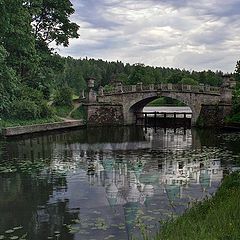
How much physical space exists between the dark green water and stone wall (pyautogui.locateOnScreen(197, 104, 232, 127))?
1324cm

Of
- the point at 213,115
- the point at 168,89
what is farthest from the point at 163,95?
the point at 213,115

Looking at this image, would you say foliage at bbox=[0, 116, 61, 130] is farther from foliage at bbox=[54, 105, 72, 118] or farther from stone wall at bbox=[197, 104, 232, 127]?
stone wall at bbox=[197, 104, 232, 127]

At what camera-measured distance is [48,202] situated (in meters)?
13.8

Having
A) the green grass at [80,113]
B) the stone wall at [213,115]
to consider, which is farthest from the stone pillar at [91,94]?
the stone wall at [213,115]

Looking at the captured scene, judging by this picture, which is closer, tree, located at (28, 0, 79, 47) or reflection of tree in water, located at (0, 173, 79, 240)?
reflection of tree in water, located at (0, 173, 79, 240)

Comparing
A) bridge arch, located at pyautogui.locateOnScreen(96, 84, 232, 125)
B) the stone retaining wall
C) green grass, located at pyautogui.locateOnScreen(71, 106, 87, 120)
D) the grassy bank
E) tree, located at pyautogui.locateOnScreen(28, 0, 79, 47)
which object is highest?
tree, located at pyautogui.locateOnScreen(28, 0, 79, 47)

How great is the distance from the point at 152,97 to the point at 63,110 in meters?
10.7

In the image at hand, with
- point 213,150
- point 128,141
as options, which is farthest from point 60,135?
point 213,150

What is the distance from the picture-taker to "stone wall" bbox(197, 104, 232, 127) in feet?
137

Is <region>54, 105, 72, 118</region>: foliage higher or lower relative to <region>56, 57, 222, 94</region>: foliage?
lower

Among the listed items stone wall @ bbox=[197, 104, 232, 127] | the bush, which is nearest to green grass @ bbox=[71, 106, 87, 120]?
the bush

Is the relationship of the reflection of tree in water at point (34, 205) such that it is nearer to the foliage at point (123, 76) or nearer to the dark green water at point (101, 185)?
the dark green water at point (101, 185)

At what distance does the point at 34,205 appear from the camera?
1348 cm

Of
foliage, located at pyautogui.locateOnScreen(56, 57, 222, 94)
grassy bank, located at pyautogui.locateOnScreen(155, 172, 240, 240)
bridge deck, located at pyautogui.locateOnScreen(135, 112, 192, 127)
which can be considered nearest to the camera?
grassy bank, located at pyautogui.locateOnScreen(155, 172, 240, 240)
